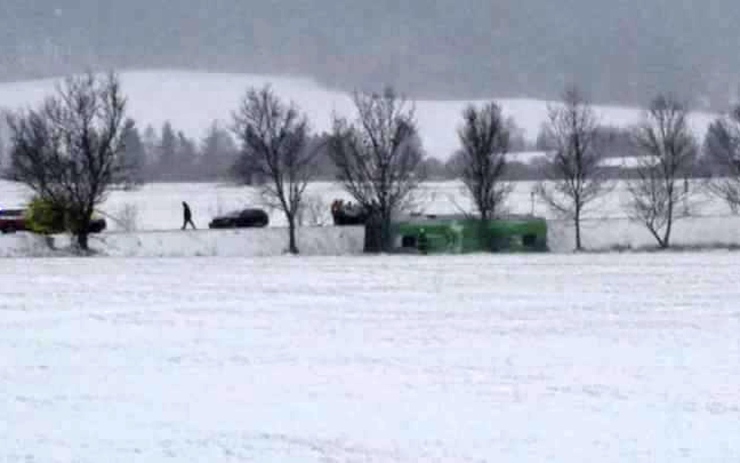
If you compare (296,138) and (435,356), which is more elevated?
(296,138)

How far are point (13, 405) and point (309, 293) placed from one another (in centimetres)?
1825

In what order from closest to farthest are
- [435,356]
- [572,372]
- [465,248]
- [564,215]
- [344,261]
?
[572,372]
[435,356]
[344,261]
[465,248]
[564,215]

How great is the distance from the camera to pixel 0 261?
52.5m

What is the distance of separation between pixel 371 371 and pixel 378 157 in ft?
152

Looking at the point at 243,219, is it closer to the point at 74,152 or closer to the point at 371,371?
the point at 74,152

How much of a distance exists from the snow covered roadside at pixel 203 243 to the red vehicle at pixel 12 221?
6.95 metres

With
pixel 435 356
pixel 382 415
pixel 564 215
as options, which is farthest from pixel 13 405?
pixel 564 215

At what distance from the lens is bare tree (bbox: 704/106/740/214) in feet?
236

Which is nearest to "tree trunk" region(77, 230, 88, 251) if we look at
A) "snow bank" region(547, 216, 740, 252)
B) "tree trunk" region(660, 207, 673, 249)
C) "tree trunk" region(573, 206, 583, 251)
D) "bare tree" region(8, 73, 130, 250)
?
"bare tree" region(8, 73, 130, 250)

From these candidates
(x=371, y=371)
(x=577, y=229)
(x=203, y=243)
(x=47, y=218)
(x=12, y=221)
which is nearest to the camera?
(x=371, y=371)

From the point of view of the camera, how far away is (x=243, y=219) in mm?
73250

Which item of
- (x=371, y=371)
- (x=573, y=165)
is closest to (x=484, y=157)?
(x=573, y=165)

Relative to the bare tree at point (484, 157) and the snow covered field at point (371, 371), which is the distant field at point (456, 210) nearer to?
the bare tree at point (484, 157)

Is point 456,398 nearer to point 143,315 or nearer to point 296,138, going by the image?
point 143,315
